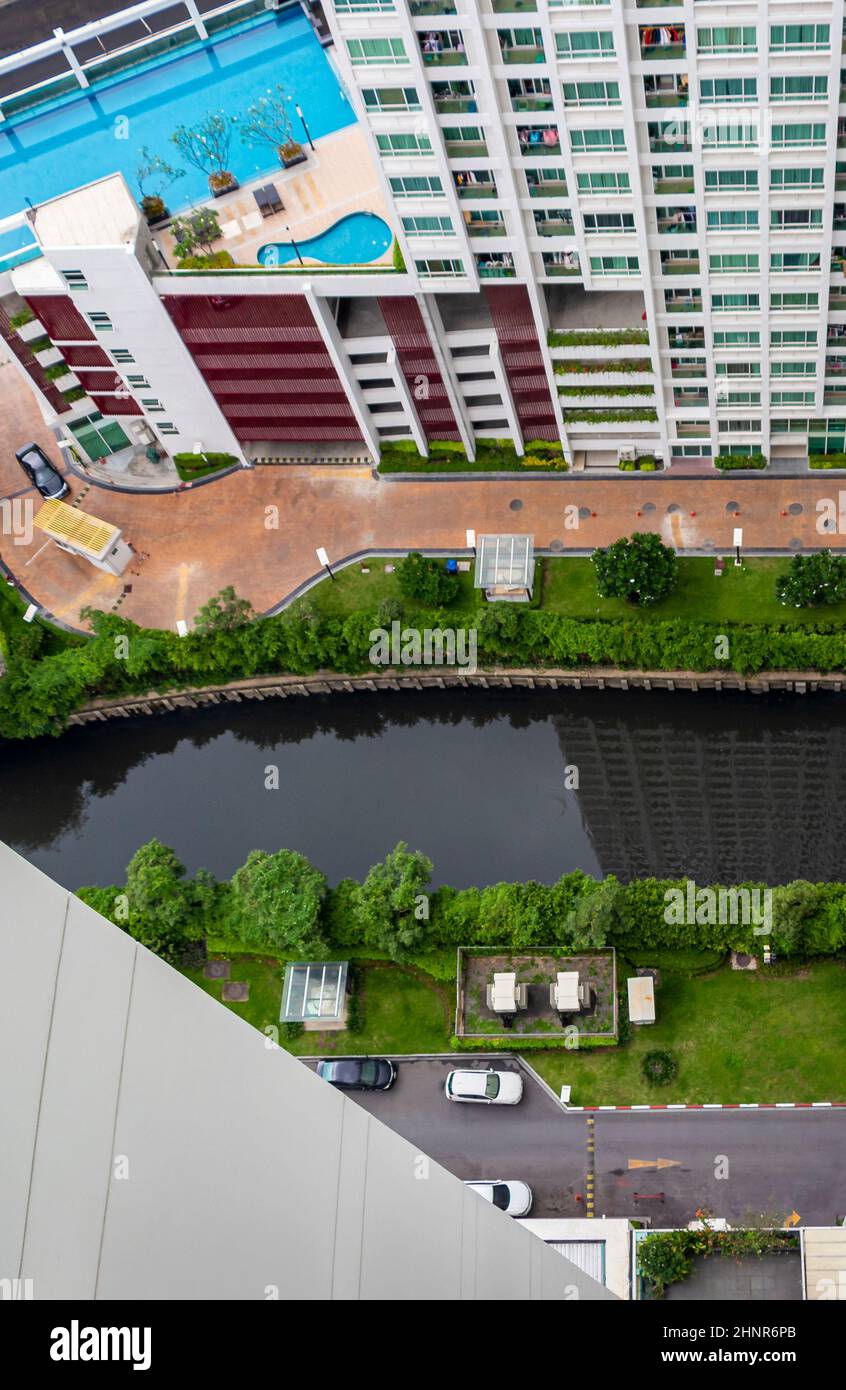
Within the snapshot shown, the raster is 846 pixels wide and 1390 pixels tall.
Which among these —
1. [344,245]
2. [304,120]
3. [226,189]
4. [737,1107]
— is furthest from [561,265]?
[737,1107]

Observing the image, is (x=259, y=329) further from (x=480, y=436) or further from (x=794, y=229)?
(x=794, y=229)

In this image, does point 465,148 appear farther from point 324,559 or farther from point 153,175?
point 324,559

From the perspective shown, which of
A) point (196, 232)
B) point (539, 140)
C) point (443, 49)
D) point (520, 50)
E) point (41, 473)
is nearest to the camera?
point (520, 50)

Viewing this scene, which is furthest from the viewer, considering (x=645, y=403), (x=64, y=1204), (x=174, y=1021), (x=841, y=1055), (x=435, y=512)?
(x=435, y=512)

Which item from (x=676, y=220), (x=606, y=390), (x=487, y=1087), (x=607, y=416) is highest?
(x=676, y=220)

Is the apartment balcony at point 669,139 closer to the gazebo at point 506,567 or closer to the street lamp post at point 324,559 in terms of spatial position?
the gazebo at point 506,567

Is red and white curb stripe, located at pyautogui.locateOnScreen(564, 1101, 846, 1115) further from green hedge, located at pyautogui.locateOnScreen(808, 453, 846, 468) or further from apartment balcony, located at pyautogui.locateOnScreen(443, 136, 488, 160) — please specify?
apartment balcony, located at pyautogui.locateOnScreen(443, 136, 488, 160)

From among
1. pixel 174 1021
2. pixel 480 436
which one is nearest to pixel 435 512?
pixel 480 436

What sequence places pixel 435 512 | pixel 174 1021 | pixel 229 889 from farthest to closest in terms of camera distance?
pixel 435 512 < pixel 229 889 < pixel 174 1021
